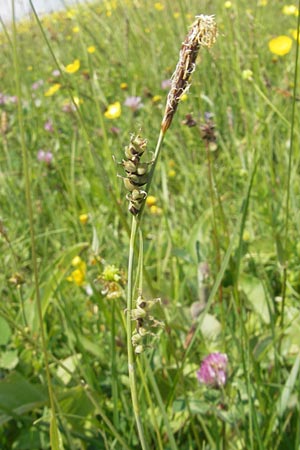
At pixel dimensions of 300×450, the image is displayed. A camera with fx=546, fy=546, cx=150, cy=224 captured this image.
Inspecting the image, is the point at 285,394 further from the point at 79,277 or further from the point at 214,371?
the point at 79,277

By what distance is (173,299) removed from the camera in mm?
872

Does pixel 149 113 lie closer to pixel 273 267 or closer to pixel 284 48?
pixel 284 48

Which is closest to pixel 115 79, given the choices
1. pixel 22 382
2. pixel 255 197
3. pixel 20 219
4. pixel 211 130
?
pixel 20 219

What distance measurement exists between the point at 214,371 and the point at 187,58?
1.45 ft

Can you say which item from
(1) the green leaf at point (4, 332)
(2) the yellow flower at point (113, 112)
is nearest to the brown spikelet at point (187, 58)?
(1) the green leaf at point (4, 332)

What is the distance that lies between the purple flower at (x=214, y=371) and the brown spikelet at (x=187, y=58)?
41 centimetres

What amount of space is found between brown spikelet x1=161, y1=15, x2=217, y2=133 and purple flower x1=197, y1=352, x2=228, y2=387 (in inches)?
16.2

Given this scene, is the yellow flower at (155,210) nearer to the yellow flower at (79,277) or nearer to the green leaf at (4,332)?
the yellow flower at (79,277)

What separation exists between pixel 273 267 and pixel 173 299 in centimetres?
20

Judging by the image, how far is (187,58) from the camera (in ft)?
0.90

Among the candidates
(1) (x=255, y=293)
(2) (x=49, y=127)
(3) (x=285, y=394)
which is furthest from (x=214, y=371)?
(2) (x=49, y=127)

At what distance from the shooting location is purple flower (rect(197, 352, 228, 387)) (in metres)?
0.63

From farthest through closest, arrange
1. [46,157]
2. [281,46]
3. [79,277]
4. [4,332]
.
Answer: [46,157] < [281,46] < [79,277] < [4,332]

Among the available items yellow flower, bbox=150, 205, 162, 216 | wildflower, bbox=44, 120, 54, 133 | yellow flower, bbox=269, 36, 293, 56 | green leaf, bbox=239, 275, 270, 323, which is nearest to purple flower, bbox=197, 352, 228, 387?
green leaf, bbox=239, 275, 270, 323
